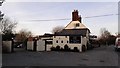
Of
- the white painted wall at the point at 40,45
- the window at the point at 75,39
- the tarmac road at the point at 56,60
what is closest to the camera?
the tarmac road at the point at 56,60

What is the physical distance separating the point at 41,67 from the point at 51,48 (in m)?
32.1

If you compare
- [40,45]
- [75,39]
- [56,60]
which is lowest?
[56,60]

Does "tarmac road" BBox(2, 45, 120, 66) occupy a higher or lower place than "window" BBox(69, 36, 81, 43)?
lower

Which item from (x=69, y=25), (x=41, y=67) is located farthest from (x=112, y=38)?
(x=41, y=67)

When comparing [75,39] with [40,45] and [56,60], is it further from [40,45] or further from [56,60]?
[56,60]

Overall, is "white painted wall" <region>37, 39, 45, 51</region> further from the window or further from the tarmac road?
the tarmac road

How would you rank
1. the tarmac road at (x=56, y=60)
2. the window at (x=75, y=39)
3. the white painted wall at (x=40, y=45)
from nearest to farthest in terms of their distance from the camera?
the tarmac road at (x=56, y=60), the white painted wall at (x=40, y=45), the window at (x=75, y=39)

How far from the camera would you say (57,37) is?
1999 inches

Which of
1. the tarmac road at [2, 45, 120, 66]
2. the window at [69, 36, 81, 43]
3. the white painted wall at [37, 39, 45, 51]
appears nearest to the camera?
the tarmac road at [2, 45, 120, 66]

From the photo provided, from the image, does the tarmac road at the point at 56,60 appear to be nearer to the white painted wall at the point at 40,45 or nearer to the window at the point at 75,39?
the white painted wall at the point at 40,45

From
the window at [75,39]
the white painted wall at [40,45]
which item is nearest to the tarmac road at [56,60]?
the white painted wall at [40,45]

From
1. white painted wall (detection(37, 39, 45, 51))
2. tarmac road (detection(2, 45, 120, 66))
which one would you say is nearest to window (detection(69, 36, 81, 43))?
white painted wall (detection(37, 39, 45, 51))

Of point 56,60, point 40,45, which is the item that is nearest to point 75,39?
point 40,45

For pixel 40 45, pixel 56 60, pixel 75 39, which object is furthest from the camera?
pixel 75 39
